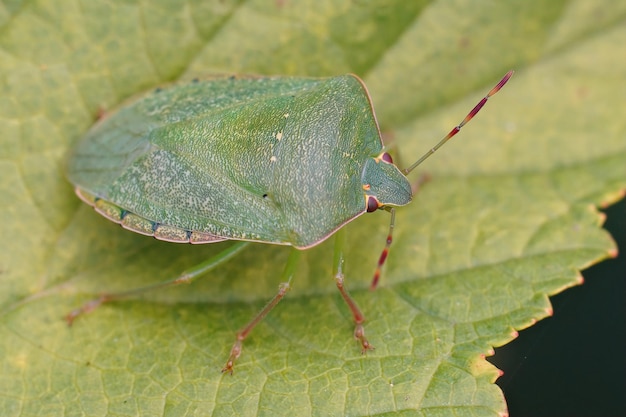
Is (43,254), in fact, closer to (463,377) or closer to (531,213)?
(463,377)

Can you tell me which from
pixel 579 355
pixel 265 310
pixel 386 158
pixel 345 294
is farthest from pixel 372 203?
pixel 579 355

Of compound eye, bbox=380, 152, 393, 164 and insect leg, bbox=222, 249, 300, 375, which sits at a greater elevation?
compound eye, bbox=380, 152, 393, 164

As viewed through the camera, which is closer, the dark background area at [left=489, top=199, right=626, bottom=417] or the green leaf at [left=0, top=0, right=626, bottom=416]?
the green leaf at [left=0, top=0, right=626, bottom=416]

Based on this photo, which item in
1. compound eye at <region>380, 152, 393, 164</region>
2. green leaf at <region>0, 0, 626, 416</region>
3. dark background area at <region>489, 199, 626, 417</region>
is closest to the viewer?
green leaf at <region>0, 0, 626, 416</region>

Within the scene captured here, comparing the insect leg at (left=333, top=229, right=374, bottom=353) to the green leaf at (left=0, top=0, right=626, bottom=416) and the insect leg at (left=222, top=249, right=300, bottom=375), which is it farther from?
the insect leg at (left=222, top=249, right=300, bottom=375)

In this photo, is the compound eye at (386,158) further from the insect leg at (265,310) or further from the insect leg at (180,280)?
the insect leg at (180,280)

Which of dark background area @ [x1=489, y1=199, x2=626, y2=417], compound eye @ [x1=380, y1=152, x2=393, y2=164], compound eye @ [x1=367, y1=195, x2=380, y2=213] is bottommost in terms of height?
dark background area @ [x1=489, y1=199, x2=626, y2=417]

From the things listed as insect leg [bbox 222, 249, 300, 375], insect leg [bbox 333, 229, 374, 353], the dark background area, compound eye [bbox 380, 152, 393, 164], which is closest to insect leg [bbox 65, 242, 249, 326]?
insect leg [bbox 222, 249, 300, 375]

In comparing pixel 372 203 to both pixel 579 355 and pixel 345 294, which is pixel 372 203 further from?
pixel 579 355
